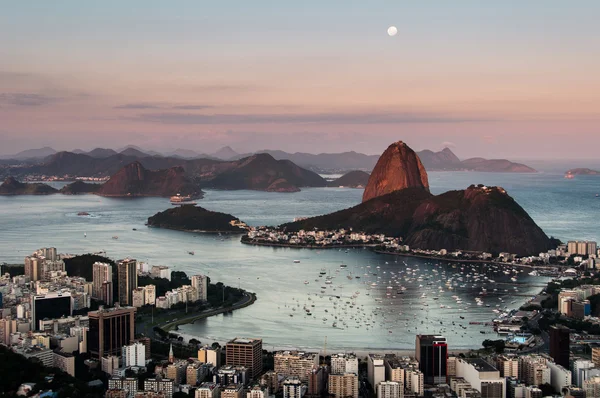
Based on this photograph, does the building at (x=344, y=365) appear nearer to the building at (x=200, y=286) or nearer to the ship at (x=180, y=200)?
the building at (x=200, y=286)

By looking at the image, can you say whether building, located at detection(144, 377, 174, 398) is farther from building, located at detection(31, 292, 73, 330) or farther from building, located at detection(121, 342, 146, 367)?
building, located at detection(31, 292, 73, 330)

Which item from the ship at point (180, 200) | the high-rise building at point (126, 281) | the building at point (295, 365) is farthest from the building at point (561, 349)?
the ship at point (180, 200)

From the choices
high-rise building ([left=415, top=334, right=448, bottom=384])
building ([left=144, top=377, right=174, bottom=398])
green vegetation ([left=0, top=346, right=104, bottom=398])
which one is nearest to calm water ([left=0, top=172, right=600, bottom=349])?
high-rise building ([left=415, top=334, right=448, bottom=384])

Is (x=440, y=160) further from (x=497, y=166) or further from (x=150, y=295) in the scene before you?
(x=150, y=295)

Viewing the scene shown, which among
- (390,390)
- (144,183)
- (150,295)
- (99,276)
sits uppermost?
(144,183)

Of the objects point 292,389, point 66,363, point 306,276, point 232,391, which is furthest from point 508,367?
point 306,276

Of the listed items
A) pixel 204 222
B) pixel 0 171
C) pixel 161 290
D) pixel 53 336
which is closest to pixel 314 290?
pixel 161 290
